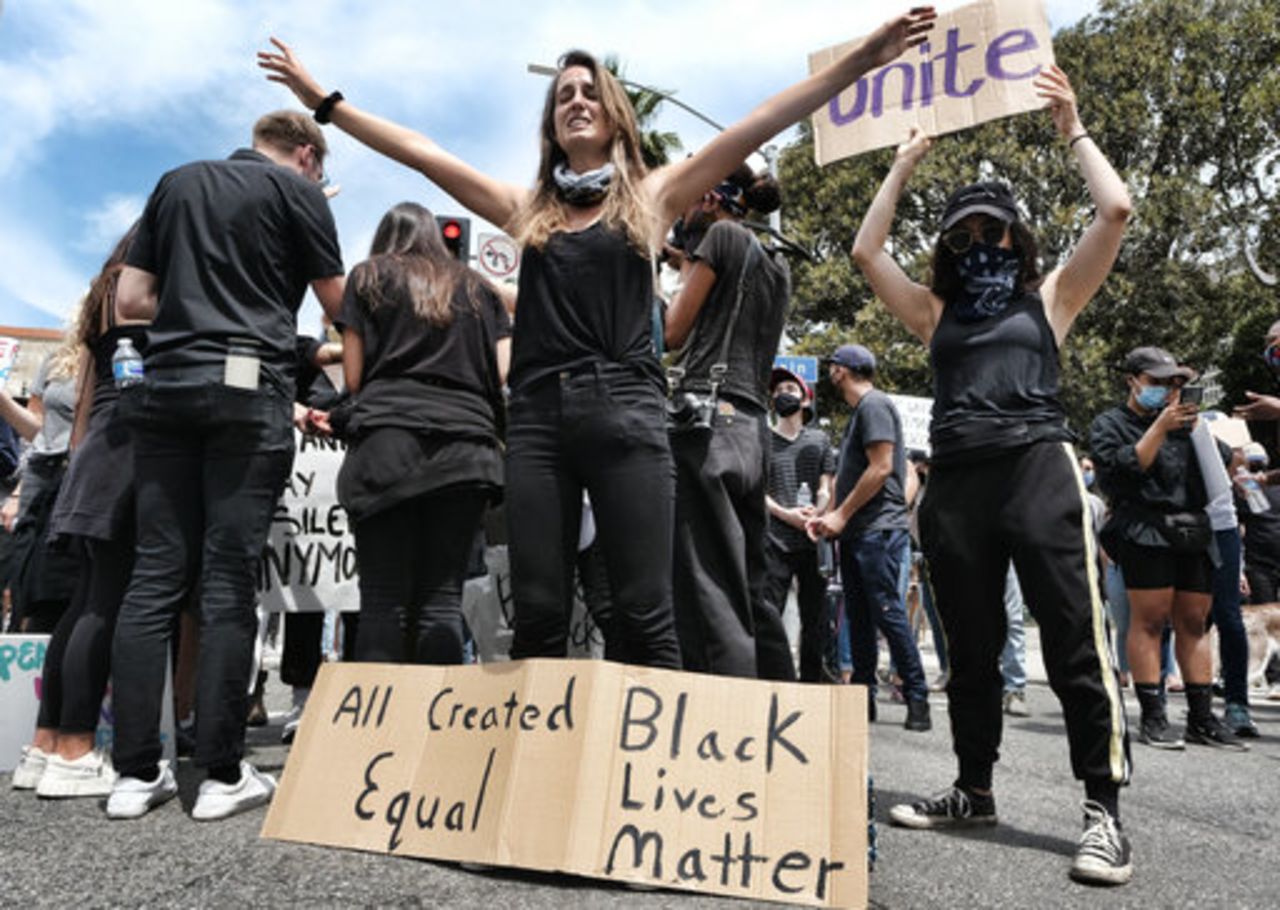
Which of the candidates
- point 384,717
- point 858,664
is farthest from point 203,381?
point 858,664

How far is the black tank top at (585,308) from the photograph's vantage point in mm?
2559

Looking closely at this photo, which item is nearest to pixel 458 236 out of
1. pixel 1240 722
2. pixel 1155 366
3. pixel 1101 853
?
pixel 1155 366

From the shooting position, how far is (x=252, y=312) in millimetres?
3027

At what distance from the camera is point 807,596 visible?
564 centimetres

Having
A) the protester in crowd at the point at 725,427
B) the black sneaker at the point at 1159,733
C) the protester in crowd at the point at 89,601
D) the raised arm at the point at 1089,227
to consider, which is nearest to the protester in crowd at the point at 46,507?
the protester in crowd at the point at 89,601

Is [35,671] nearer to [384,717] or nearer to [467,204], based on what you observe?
[384,717]

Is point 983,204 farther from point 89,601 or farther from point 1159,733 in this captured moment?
point 1159,733

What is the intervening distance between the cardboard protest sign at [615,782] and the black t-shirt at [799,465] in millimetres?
3096

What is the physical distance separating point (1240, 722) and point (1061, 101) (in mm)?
3935

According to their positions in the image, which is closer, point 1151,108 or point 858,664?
point 858,664

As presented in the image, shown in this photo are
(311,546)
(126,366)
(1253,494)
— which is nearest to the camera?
(126,366)

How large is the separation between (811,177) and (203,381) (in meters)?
22.2

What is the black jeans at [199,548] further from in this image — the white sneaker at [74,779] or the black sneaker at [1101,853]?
the black sneaker at [1101,853]

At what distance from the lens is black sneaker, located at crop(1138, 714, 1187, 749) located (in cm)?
493
